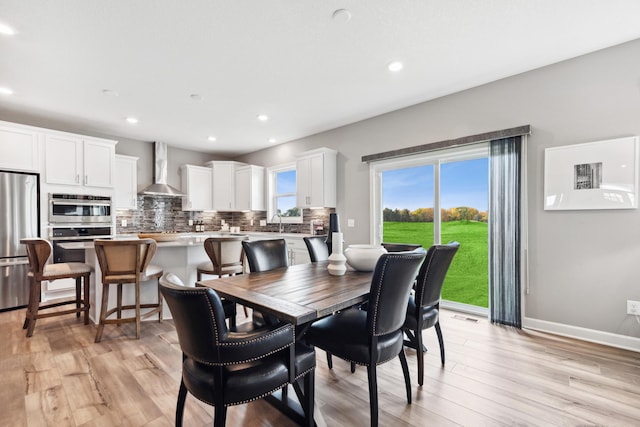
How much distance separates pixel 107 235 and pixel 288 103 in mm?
3530

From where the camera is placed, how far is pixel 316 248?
305 cm

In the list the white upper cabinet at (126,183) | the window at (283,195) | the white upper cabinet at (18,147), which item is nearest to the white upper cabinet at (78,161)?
the white upper cabinet at (18,147)

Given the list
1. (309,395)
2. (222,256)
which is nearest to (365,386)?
(309,395)

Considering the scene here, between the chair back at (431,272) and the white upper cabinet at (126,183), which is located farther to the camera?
the white upper cabinet at (126,183)

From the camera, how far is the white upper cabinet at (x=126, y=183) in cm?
511

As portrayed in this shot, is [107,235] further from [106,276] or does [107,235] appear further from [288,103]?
[288,103]

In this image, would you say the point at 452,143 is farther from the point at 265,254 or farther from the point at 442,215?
the point at 265,254

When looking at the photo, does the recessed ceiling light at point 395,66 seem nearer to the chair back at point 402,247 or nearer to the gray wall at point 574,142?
the gray wall at point 574,142

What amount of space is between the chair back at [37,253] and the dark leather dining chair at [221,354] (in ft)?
8.04

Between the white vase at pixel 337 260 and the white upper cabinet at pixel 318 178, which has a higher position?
the white upper cabinet at pixel 318 178

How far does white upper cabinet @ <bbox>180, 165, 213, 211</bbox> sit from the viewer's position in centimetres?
600

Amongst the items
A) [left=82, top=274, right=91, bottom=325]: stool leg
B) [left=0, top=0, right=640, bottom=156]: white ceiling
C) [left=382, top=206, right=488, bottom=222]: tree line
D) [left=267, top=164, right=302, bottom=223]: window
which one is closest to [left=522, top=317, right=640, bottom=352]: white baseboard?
[left=382, top=206, right=488, bottom=222]: tree line

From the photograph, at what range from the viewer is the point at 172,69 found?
2959 millimetres

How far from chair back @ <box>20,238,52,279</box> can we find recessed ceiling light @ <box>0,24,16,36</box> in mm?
1794
